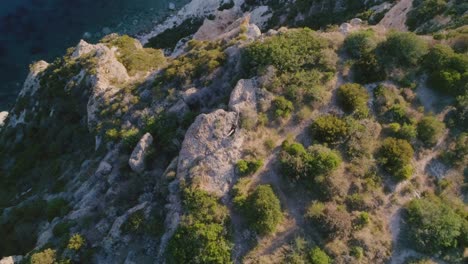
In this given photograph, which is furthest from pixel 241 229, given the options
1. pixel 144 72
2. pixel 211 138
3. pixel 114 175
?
pixel 144 72

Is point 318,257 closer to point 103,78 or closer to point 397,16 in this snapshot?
point 103,78

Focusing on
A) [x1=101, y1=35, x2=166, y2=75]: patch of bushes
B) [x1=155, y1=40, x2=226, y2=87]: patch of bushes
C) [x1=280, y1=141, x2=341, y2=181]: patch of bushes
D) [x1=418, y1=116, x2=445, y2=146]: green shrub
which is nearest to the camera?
[x1=280, y1=141, x2=341, y2=181]: patch of bushes

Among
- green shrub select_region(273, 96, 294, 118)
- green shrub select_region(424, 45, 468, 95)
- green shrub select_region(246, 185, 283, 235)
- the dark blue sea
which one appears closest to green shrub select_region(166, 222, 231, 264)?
green shrub select_region(246, 185, 283, 235)

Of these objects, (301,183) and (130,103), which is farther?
(130,103)

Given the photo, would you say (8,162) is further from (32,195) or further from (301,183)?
(301,183)

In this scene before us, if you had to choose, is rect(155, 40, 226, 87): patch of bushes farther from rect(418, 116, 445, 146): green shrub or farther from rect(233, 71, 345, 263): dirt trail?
rect(418, 116, 445, 146): green shrub
